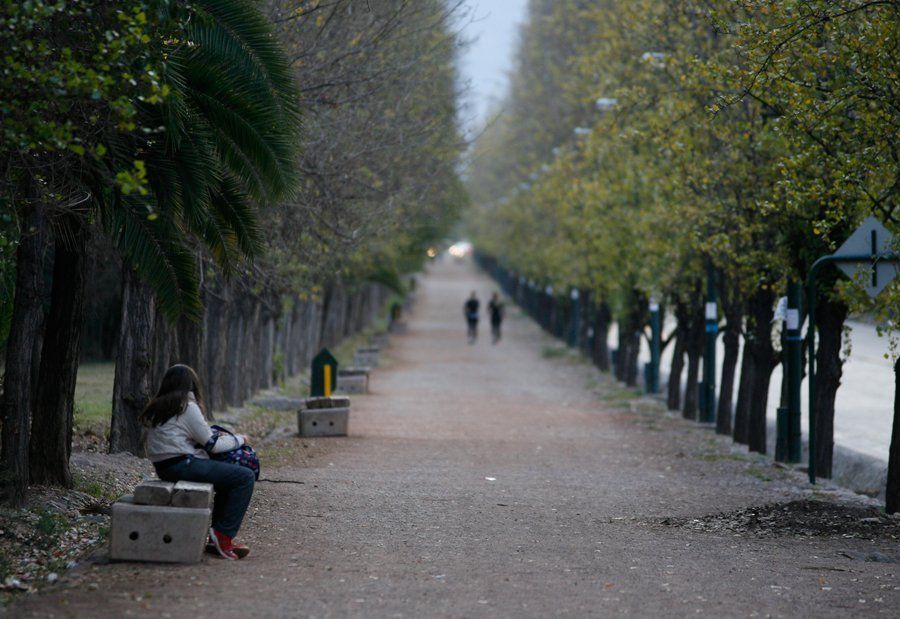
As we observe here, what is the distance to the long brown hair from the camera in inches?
367

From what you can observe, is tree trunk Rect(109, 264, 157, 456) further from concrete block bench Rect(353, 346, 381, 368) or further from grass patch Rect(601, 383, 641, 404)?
concrete block bench Rect(353, 346, 381, 368)

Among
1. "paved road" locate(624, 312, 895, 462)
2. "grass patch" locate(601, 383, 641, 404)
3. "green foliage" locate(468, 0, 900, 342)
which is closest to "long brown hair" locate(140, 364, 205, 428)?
"green foliage" locate(468, 0, 900, 342)

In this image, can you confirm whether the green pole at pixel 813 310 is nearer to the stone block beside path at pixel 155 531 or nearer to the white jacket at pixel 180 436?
the white jacket at pixel 180 436

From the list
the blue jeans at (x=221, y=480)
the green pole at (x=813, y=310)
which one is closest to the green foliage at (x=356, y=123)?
the green pole at (x=813, y=310)

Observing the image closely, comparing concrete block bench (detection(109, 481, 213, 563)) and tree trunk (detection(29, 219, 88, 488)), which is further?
tree trunk (detection(29, 219, 88, 488))

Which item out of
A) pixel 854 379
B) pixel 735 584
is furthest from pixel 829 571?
pixel 854 379

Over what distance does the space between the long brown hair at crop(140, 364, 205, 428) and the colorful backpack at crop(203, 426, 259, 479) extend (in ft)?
1.07

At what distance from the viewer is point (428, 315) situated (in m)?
75.2

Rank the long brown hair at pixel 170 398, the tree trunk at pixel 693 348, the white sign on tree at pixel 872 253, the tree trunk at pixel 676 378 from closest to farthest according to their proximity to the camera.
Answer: the long brown hair at pixel 170 398 < the white sign on tree at pixel 872 253 < the tree trunk at pixel 693 348 < the tree trunk at pixel 676 378

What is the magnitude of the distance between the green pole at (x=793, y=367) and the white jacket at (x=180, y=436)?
985cm

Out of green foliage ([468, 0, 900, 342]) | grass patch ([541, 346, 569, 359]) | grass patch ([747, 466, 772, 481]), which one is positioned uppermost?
green foliage ([468, 0, 900, 342])

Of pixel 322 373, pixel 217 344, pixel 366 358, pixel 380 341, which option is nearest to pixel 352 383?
pixel 322 373

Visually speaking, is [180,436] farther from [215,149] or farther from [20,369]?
[215,149]

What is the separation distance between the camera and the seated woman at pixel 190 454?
30.6 ft
